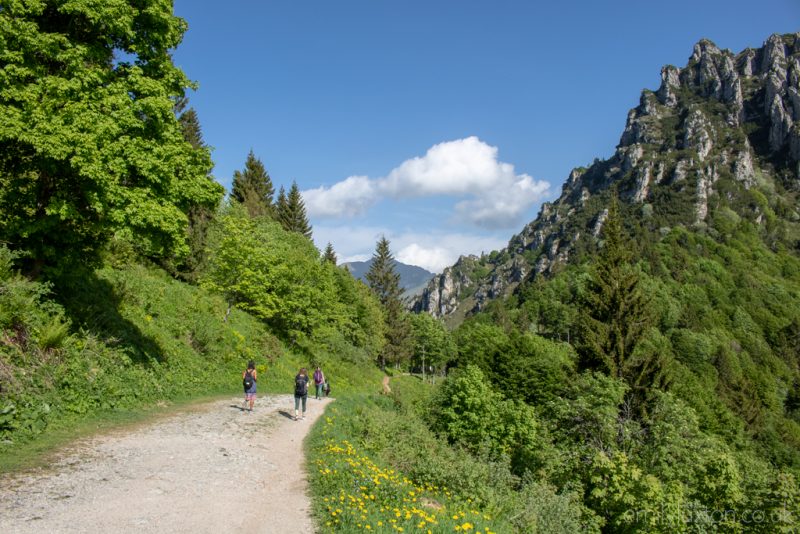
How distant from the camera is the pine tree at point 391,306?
2950 inches

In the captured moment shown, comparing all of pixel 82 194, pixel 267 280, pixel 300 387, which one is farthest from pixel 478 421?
pixel 82 194

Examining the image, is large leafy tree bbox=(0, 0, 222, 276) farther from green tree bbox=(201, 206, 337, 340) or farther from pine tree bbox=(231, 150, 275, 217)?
pine tree bbox=(231, 150, 275, 217)

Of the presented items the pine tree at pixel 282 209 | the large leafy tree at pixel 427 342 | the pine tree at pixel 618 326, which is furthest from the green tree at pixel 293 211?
the pine tree at pixel 618 326

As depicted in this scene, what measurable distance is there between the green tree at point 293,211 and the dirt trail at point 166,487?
204ft

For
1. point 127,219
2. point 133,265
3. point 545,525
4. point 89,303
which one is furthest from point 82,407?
point 133,265

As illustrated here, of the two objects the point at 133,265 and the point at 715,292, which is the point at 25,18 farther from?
the point at 715,292

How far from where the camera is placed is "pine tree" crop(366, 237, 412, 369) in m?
74.9

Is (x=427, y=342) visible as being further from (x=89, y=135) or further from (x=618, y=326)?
(x=89, y=135)

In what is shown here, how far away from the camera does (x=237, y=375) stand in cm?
2291

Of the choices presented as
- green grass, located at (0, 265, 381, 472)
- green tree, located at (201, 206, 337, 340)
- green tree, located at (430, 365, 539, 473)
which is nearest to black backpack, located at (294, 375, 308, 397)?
green grass, located at (0, 265, 381, 472)

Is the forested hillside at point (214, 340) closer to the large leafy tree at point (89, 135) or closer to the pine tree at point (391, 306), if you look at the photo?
the large leafy tree at point (89, 135)

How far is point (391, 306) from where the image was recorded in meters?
75.9

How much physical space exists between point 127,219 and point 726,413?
81.4 metres

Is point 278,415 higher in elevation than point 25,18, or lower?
lower
